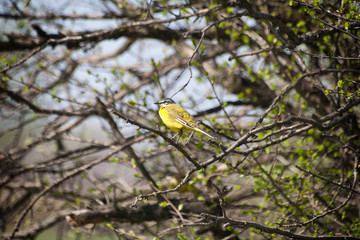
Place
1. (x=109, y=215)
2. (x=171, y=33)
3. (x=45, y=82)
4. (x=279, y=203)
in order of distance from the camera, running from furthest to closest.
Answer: (x=45, y=82) < (x=171, y=33) < (x=109, y=215) < (x=279, y=203)

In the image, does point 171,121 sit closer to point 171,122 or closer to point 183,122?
point 171,122

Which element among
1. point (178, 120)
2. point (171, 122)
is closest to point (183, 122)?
point (178, 120)

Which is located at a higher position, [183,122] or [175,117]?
[175,117]

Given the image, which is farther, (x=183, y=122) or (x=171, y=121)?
(x=171, y=121)

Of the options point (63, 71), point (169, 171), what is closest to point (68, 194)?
point (169, 171)

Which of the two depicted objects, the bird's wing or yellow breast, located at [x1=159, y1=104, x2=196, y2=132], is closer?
the bird's wing

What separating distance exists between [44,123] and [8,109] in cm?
73

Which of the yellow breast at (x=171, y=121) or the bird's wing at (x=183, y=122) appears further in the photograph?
the yellow breast at (x=171, y=121)

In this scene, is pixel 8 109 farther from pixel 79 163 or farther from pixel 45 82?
pixel 79 163

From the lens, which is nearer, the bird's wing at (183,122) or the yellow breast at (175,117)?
the bird's wing at (183,122)

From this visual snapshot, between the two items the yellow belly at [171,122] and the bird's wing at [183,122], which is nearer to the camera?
the bird's wing at [183,122]

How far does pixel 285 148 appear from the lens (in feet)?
19.2

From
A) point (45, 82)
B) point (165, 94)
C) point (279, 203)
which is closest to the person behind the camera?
point (279, 203)

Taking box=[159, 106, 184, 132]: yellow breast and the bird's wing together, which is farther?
box=[159, 106, 184, 132]: yellow breast
